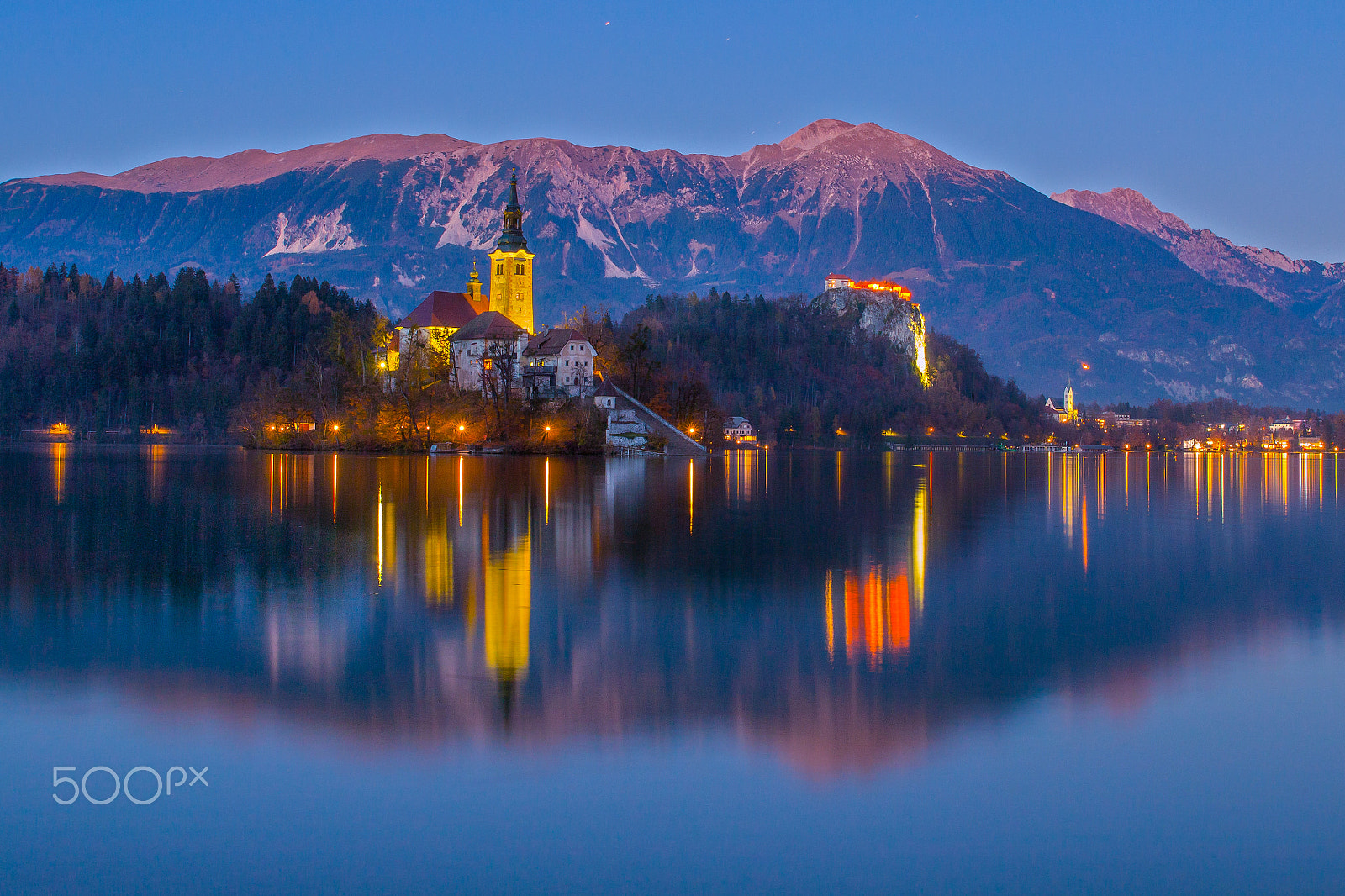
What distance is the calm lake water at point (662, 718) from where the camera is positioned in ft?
27.1

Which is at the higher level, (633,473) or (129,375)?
(129,375)

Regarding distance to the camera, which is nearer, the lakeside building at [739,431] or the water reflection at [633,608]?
the water reflection at [633,608]

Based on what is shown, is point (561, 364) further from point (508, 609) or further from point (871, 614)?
point (871, 614)

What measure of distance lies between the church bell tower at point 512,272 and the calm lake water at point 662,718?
4368 inches

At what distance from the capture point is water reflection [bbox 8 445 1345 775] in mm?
12203

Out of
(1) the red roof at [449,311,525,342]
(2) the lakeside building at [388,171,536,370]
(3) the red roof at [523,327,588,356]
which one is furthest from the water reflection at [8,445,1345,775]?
(2) the lakeside building at [388,171,536,370]

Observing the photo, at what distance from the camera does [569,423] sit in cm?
9944

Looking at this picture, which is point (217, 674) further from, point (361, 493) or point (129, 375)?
point (129, 375)

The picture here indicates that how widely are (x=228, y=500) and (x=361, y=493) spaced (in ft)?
20.3

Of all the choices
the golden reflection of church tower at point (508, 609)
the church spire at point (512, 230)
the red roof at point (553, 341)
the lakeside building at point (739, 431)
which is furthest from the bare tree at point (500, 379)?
the golden reflection of church tower at point (508, 609)

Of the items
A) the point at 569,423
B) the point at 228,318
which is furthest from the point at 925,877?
the point at 228,318

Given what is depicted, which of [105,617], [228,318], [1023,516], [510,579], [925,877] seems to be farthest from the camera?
[228,318]

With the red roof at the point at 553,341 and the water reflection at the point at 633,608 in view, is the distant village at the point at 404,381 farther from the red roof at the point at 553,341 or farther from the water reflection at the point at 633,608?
the water reflection at the point at 633,608

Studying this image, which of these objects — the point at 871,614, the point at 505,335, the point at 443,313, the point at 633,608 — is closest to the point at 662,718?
the point at 633,608
